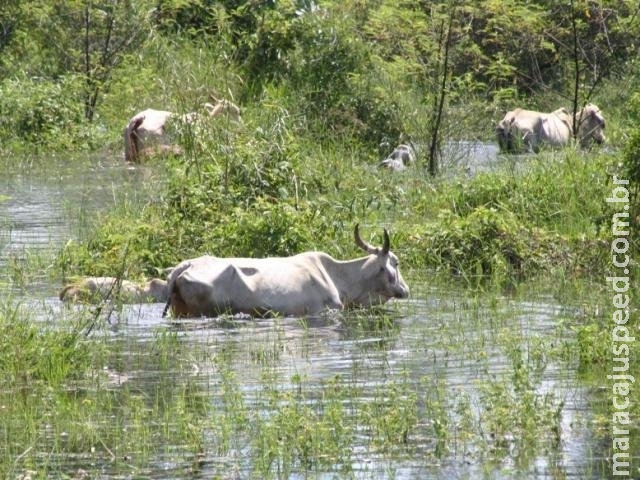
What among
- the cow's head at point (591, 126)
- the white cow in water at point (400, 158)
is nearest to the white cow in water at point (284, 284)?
the white cow in water at point (400, 158)

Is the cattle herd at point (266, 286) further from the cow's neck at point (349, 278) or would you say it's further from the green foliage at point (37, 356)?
the green foliage at point (37, 356)

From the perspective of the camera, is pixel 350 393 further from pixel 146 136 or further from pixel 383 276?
pixel 146 136

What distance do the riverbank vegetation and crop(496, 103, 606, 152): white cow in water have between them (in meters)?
0.32

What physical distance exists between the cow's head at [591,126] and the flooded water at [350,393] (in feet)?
25.2

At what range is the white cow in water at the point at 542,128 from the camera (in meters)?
19.3

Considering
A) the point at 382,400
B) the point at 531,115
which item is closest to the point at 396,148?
the point at 531,115

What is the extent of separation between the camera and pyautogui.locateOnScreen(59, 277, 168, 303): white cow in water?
10.4 m

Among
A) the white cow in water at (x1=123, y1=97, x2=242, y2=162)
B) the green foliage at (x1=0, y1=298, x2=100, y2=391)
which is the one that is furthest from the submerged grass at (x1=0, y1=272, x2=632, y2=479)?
the white cow in water at (x1=123, y1=97, x2=242, y2=162)

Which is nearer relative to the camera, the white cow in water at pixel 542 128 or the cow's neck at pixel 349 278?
the cow's neck at pixel 349 278

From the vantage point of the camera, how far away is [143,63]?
21.6 metres

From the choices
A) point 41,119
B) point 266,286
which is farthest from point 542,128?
point 266,286

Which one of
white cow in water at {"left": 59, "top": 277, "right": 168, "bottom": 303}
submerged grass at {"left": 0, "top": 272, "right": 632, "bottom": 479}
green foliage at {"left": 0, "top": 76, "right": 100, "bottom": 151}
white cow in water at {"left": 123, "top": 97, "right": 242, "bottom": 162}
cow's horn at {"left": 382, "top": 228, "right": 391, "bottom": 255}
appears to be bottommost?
submerged grass at {"left": 0, "top": 272, "right": 632, "bottom": 479}

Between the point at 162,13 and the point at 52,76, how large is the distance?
1938 millimetres

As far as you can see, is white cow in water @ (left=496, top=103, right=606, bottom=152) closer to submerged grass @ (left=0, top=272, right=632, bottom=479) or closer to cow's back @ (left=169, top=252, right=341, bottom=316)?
cow's back @ (left=169, top=252, right=341, bottom=316)
